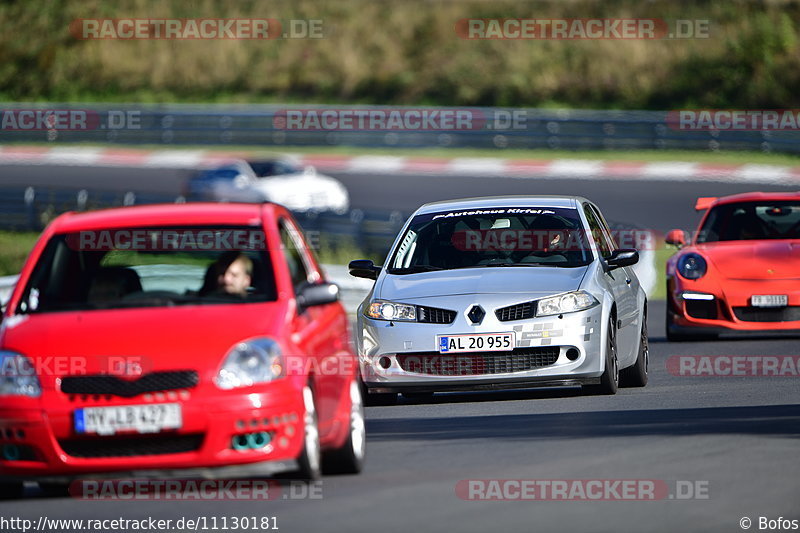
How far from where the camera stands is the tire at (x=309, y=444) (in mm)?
7625

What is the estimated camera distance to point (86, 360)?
7.56m

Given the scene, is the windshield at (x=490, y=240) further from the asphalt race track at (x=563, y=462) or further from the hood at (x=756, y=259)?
the hood at (x=756, y=259)

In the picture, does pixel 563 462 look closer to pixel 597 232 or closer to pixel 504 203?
pixel 504 203

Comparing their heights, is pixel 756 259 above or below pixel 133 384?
below

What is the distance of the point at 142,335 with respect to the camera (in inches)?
302

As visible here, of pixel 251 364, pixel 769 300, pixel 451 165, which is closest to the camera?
pixel 251 364

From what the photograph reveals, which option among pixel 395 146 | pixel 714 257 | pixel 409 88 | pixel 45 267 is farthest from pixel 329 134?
pixel 45 267

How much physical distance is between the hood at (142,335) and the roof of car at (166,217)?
0.66m

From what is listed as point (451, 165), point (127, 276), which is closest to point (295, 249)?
point (127, 276)

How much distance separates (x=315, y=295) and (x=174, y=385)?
100cm

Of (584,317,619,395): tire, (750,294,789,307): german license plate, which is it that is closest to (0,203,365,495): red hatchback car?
(584,317,619,395): tire

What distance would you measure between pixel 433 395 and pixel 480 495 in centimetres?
500

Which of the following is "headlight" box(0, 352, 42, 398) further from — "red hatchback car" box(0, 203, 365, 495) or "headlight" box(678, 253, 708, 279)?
"headlight" box(678, 253, 708, 279)

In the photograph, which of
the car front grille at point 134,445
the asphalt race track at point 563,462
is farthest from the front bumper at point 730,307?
the car front grille at point 134,445
